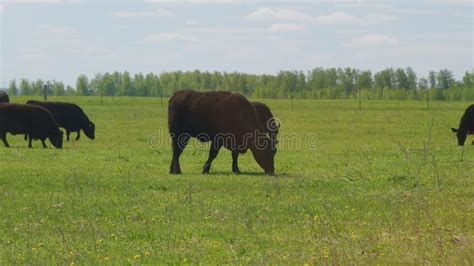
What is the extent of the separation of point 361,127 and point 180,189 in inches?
1037

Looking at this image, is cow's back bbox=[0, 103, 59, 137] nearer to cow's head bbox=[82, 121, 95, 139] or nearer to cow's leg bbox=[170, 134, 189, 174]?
cow's head bbox=[82, 121, 95, 139]

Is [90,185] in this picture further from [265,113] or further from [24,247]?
[265,113]

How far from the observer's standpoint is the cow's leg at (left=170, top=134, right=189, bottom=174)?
20353 millimetres

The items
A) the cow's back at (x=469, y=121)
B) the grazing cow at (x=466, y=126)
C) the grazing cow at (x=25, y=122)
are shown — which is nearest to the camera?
the grazing cow at (x=25, y=122)

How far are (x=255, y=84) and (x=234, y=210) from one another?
11057 cm

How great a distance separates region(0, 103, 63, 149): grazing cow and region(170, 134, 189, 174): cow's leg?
31.8 feet

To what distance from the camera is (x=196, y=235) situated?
36.6ft

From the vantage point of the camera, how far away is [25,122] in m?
28.8

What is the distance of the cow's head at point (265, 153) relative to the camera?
20006 millimetres

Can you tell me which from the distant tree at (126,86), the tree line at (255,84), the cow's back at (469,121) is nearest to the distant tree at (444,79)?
the tree line at (255,84)

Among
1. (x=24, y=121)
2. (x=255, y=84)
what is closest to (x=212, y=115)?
(x=24, y=121)

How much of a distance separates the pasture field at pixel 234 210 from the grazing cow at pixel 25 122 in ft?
10.8

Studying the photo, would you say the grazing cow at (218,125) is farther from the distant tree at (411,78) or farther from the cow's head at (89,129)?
the distant tree at (411,78)

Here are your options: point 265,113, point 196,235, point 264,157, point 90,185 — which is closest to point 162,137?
point 265,113
